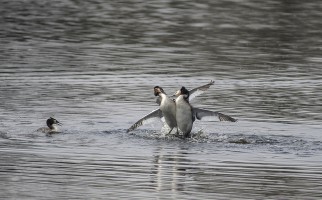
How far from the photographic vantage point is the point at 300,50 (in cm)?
3422

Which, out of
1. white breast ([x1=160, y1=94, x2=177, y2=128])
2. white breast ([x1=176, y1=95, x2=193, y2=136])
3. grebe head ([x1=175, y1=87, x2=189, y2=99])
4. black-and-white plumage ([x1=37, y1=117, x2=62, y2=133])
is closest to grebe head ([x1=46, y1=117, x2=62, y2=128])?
black-and-white plumage ([x1=37, y1=117, x2=62, y2=133])

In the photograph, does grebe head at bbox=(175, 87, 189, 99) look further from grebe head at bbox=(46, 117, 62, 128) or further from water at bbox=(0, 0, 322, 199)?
grebe head at bbox=(46, 117, 62, 128)

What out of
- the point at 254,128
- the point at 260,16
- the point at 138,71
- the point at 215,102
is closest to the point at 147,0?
the point at 260,16

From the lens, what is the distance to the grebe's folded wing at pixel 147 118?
69.8 ft

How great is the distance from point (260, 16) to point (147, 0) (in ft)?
29.3

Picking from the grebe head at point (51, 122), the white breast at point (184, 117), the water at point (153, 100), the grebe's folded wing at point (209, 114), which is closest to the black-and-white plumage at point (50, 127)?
the grebe head at point (51, 122)

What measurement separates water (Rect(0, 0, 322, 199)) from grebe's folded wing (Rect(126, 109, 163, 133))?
18 centimetres

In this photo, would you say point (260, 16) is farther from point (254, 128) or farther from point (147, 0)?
point (254, 128)

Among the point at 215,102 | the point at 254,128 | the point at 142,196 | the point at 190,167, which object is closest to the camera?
the point at 142,196

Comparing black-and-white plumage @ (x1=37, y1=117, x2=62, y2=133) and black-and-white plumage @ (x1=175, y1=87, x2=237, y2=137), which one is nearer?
black-and-white plumage @ (x1=37, y1=117, x2=62, y2=133)

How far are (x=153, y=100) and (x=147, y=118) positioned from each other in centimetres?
336

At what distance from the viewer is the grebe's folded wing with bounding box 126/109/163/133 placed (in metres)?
21.3

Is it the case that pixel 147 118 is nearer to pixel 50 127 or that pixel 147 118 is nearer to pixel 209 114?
pixel 209 114

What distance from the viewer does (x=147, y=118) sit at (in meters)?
21.9
